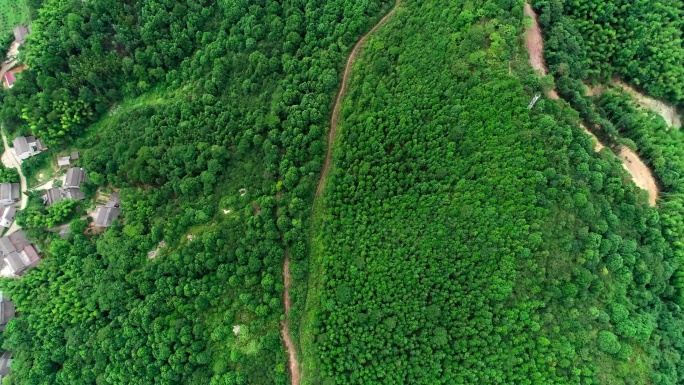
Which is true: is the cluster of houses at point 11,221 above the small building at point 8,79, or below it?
below

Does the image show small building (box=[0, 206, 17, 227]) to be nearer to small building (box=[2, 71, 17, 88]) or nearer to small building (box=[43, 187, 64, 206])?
small building (box=[43, 187, 64, 206])

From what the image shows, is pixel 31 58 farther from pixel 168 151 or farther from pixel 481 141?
pixel 481 141

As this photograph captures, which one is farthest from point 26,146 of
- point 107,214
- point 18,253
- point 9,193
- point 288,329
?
point 288,329

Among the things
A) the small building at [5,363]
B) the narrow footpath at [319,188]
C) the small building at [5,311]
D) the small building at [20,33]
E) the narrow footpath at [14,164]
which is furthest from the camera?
the small building at [20,33]

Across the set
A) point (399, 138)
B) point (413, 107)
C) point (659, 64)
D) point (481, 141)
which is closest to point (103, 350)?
point (399, 138)

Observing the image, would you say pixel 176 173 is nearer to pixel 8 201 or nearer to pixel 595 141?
pixel 8 201

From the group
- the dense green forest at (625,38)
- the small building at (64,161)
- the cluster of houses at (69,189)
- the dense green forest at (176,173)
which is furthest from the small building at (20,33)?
the dense green forest at (625,38)

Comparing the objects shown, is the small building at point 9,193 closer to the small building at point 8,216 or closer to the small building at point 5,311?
the small building at point 8,216
